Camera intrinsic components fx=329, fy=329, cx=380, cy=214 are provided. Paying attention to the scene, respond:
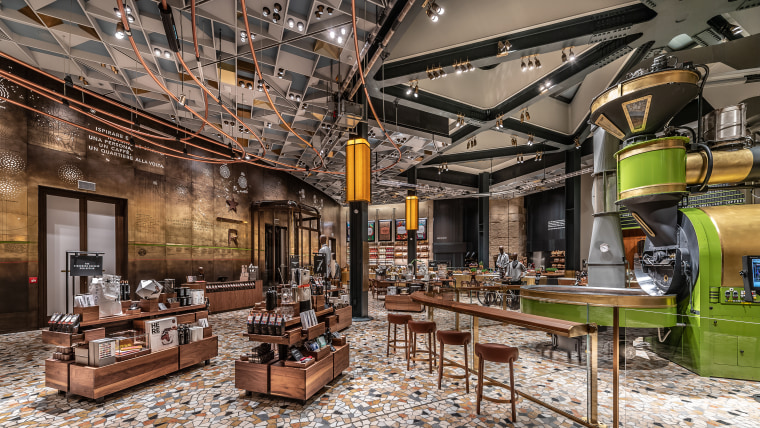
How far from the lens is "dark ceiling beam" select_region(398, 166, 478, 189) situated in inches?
688

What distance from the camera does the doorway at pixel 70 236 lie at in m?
6.99

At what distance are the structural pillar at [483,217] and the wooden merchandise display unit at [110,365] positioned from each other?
49.8ft

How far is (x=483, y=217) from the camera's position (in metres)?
17.6

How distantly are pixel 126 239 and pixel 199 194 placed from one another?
2.37m

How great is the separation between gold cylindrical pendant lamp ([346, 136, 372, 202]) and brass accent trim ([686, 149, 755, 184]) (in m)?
5.42

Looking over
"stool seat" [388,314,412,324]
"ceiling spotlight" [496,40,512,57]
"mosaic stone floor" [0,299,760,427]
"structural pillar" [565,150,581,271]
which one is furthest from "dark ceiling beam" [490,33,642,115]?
"stool seat" [388,314,412,324]

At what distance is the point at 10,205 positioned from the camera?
21.0ft

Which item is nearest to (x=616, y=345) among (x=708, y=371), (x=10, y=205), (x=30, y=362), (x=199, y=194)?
(x=708, y=371)

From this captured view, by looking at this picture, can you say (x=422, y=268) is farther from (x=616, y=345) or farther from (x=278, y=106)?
(x=616, y=345)

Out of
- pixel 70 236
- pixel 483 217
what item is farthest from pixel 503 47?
pixel 483 217

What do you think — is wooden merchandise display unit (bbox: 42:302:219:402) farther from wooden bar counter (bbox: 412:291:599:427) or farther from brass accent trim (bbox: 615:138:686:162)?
brass accent trim (bbox: 615:138:686:162)

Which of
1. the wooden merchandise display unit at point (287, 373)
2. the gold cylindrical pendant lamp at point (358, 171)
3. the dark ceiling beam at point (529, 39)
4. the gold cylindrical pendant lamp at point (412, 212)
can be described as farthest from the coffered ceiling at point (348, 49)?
the gold cylindrical pendant lamp at point (412, 212)

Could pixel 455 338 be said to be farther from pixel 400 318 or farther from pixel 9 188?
pixel 9 188

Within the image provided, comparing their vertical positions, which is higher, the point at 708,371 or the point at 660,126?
the point at 660,126
